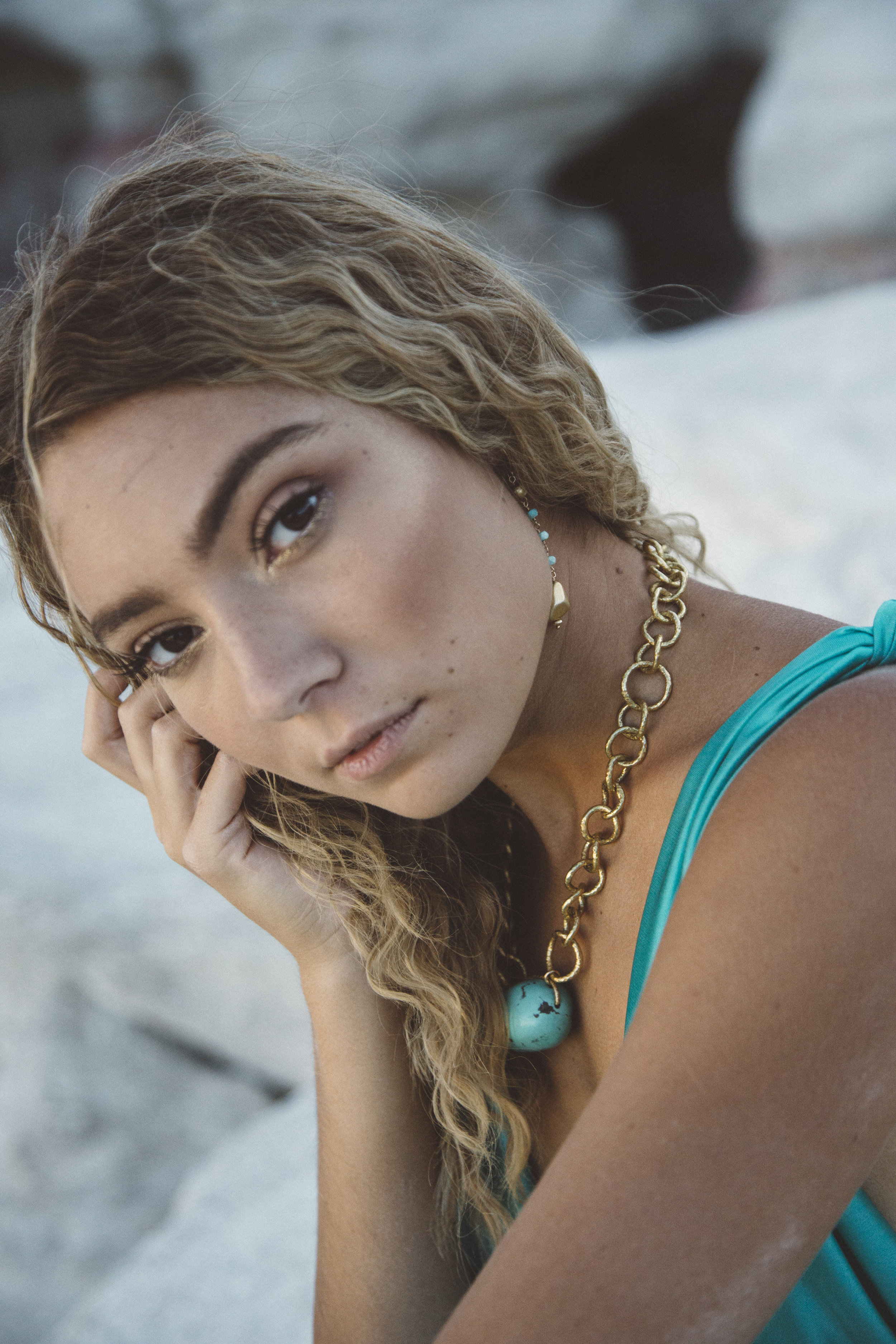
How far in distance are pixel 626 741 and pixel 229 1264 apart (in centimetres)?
169

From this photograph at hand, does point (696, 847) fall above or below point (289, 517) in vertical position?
below

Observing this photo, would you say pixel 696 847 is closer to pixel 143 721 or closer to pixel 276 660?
pixel 276 660

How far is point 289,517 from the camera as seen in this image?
1276 mm

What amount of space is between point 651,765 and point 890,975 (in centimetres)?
50

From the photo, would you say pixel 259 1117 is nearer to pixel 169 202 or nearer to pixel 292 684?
pixel 292 684

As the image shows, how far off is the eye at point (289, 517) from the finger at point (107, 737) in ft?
2.60

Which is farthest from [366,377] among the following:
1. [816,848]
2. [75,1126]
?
[75,1126]

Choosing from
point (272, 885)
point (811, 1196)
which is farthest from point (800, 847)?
point (272, 885)

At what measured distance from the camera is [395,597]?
1253mm

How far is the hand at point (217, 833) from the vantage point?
179cm

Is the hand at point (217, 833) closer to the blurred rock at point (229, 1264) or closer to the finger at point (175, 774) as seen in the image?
the finger at point (175, 774)

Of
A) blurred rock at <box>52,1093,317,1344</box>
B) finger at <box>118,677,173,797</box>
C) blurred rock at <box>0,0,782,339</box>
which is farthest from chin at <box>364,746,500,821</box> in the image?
blurred rock at <box>0,0,782,339</box>

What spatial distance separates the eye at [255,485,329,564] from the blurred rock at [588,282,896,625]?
7.07 feet

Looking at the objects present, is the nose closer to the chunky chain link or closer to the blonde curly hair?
the blonde curly hair
